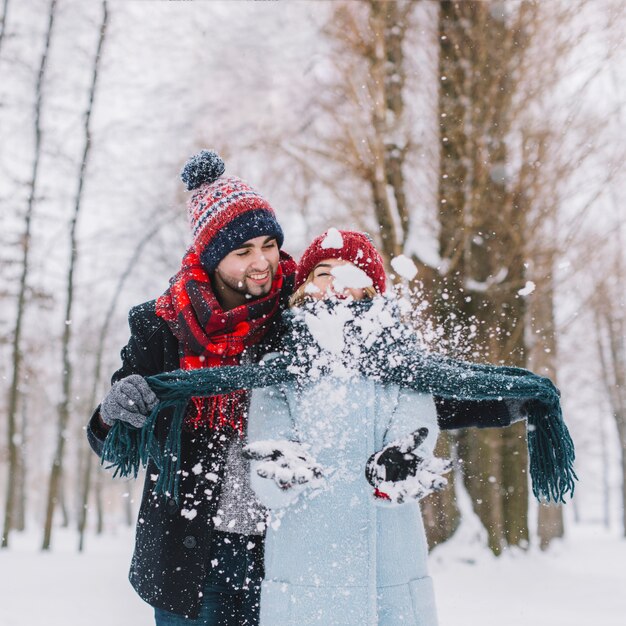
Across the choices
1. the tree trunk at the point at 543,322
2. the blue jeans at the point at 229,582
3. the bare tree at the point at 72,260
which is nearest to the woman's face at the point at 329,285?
the blue jeans at the point at 229,582

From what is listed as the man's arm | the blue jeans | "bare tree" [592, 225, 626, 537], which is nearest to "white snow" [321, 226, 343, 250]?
the man's arm

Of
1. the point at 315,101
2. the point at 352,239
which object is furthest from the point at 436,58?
the point at 352,239

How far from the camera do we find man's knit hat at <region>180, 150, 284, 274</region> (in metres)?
2.32

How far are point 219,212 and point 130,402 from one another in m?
0.73

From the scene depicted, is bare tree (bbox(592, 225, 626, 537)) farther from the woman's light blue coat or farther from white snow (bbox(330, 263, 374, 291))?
the woman's light blue coat

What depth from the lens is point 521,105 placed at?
241 inches

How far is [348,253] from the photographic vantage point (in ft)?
7.27

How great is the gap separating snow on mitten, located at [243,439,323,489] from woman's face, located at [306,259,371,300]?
18.4 inches

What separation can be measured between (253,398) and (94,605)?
4722 millimetres

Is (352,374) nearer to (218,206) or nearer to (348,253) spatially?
(348,253)

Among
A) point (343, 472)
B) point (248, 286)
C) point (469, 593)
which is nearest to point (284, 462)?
point (343, 472)

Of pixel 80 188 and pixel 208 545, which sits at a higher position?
pixel 80 188

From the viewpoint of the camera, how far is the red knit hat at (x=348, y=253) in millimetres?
2215

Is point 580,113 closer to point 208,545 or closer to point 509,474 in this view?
point 509,474
